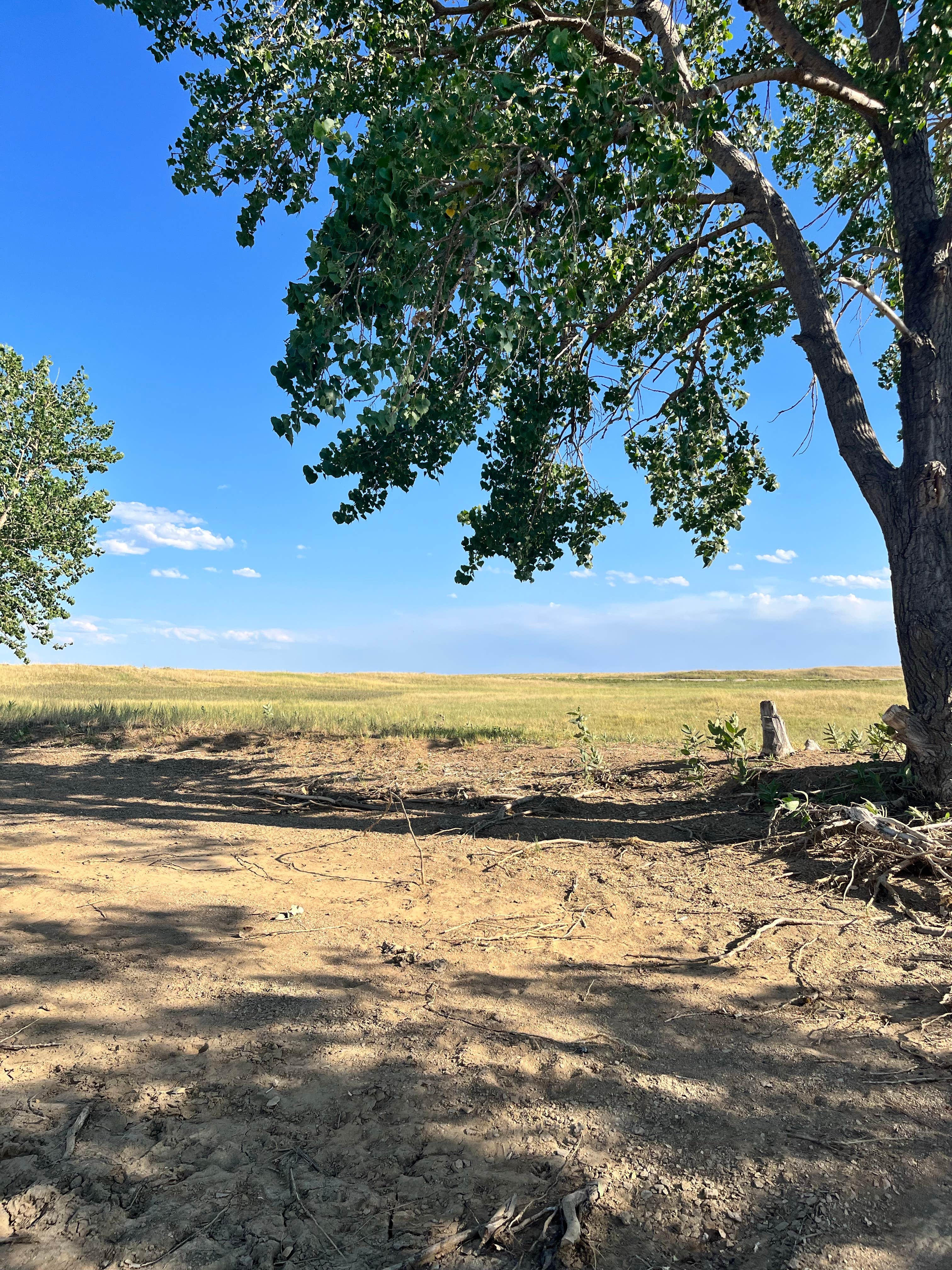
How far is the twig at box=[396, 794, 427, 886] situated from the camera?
6419 mm

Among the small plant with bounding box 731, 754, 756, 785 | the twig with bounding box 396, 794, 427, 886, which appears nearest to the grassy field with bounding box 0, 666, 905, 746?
the small plant with bounding box 731, 754, 756, 785

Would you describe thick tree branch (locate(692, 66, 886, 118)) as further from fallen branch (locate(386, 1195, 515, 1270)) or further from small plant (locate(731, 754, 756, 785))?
fallen branch (locate(386, 1195, 515, 1270))

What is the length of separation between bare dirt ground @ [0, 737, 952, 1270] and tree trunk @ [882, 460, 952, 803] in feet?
5.76

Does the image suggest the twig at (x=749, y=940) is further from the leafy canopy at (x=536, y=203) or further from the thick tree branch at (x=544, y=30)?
the thick tree branch at (x=544, y=30)

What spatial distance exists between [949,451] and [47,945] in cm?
930

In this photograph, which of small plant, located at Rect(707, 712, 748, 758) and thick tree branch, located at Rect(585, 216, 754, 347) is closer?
thick tree branch, located at Rect(585, 216, 754, 347)

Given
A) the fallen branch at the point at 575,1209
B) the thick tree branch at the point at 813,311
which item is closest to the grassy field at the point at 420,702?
the thick tree branch at the point at 813,311

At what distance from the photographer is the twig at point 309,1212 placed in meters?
2.40

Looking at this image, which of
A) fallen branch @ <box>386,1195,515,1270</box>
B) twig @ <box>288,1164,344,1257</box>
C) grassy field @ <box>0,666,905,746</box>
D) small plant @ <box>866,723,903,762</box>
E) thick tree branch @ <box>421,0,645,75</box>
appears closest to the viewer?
fallen branch @ <box>386,1195,515,1270</box>

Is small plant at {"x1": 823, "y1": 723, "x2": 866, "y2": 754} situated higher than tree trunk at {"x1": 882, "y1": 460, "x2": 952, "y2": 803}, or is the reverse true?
tree trunk at {"x1": 882, "y1": 460, "x2": 952, "y2": 803}

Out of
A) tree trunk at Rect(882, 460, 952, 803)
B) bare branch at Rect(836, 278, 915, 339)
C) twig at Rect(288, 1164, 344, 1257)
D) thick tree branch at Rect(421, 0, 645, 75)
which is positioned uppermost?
thick tree branch at Rect(421, 0, 645, 75)

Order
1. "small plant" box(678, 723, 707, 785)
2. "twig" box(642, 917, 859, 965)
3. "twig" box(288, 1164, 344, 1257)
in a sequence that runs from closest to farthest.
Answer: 1. "twig" box(288, 1164, 344, 1257)
2. "twig" box(642, 917, 859, 965)
3. "small plant" box(678, 723, 707, 785)

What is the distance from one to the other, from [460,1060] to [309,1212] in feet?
3.45

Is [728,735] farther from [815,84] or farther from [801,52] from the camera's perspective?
[801,52]
